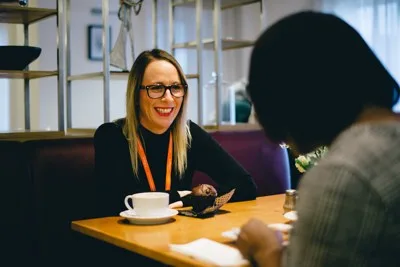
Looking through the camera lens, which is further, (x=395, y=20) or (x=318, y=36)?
(x=395, y=20)

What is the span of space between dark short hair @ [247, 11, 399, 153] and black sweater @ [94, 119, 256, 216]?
3.58ft

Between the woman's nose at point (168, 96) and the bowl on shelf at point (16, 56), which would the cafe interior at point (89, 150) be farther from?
the woman's nose at point (168, 96)

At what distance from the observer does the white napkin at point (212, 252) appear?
1.25 meters

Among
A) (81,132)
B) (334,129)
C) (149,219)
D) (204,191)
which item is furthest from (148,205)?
(81,132)

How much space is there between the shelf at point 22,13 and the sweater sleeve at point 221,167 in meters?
1.03

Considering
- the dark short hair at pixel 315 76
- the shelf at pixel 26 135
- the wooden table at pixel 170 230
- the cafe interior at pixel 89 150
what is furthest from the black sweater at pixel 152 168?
the dark short hair at pixel 315 76

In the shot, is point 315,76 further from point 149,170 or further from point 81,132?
point 81,132

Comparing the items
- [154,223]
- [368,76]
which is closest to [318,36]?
[368,76]

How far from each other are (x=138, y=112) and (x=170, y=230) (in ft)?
2.95

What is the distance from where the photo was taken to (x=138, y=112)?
244 centimetres

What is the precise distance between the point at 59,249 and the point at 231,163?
79 centimetres

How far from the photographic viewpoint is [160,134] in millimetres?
2441

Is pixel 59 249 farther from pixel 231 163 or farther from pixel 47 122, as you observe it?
pixel 47 122

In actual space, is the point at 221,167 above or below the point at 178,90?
below
